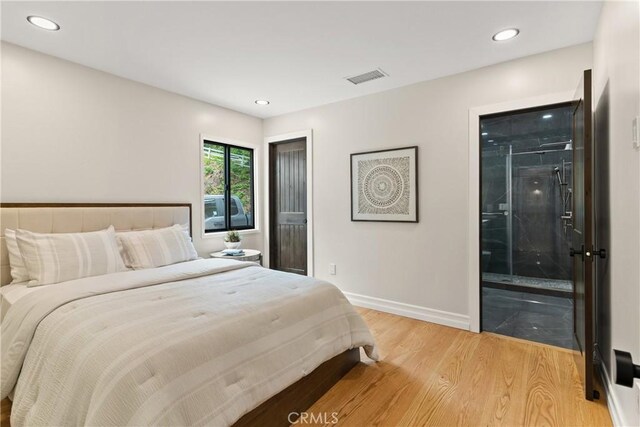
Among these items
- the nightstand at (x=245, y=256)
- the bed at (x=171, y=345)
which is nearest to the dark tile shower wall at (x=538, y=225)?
the bed at (x=171, y=345)

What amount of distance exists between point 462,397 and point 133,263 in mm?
2743

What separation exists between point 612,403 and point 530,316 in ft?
5.99

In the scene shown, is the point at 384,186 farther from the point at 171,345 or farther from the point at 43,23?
the point at 43,23

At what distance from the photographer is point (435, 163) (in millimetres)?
3275

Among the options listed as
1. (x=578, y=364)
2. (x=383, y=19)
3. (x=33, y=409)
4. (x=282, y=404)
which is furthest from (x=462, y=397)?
(x=383, y=19)

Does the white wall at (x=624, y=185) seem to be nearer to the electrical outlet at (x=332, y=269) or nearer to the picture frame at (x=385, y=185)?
the picture frame at (x=385, y=185)

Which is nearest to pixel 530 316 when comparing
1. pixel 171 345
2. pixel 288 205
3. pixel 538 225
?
pixel 538 225

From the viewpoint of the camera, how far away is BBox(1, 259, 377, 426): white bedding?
1271mm

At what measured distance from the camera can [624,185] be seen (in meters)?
1.61

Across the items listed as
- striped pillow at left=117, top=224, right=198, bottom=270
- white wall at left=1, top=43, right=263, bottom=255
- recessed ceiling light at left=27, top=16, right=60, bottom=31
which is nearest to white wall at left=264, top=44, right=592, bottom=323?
white wall at left=1, top=43, right=263, bottom=255

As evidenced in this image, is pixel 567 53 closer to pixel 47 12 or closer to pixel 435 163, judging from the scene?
pixel 435 163

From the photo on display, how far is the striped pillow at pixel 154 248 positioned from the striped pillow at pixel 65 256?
0.59 ft

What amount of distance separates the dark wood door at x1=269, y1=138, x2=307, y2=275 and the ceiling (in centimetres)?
131

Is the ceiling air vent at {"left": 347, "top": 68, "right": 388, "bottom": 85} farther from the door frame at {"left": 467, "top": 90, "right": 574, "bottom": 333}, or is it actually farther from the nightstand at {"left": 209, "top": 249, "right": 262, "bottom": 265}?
the nightstand at {"left": 209, "top": 249, "right": 262, "bottom": 265}
